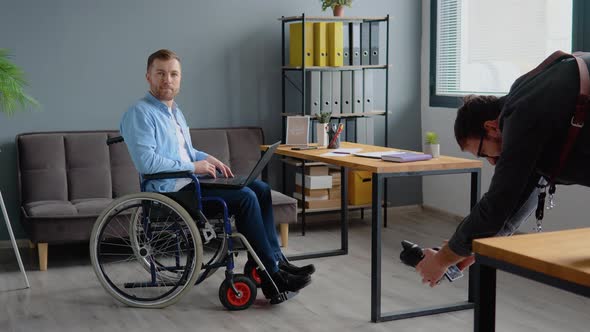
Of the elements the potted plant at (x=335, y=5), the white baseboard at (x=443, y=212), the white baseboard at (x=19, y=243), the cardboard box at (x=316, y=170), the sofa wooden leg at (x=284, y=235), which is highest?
the potted plant at (x=335, y=5)

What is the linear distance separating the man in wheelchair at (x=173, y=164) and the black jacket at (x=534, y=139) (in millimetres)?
1922

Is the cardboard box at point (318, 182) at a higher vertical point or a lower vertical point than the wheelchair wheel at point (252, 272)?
higher

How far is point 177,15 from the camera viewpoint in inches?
207

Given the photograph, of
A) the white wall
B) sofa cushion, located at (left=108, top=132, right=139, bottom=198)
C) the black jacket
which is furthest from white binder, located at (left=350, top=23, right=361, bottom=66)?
the black jacket

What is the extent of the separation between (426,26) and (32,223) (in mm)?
3276

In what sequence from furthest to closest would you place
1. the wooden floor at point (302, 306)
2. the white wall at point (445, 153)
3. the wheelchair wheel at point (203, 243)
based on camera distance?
the white wall at point (445, 153), the wheelchair wheel at point (203, 243), the wooden floor at point (302, 306)

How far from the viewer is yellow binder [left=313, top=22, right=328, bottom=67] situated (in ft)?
17.2

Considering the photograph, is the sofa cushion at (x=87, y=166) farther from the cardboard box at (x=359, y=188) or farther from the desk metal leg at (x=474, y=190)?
the desk metal leg at (x=474, y=190)

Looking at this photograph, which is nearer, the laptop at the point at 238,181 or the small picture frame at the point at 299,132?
the laptop at the point at 238,181

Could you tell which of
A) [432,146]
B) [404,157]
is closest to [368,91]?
[432,146]

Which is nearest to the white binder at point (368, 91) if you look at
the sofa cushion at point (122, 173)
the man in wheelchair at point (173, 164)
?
the sofa cushion at point (122, 173)

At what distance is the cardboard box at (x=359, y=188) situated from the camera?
5.54 metres

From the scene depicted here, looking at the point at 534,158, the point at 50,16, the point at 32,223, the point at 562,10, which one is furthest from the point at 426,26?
the point at 534,158

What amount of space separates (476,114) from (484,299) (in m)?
0.44
